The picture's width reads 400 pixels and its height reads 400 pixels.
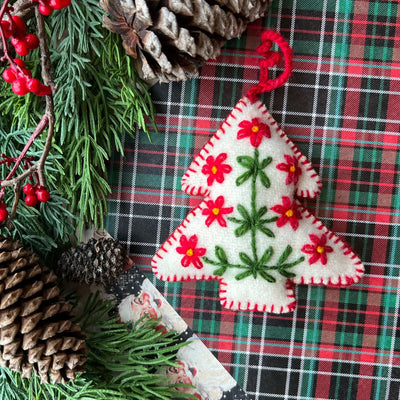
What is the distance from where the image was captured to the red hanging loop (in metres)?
0.91

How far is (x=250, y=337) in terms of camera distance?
3.30ft

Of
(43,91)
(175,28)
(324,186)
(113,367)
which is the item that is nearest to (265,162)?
(324,186)

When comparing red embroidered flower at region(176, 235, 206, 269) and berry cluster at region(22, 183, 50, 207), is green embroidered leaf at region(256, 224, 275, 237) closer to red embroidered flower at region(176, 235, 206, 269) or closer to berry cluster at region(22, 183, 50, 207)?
red embroidered flower at region(176, 235, 206, 269)

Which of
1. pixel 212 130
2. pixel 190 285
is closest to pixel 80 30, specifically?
pixel 212 130

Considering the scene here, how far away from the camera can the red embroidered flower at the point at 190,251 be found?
0.92 m

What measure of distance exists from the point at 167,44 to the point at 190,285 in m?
0.48

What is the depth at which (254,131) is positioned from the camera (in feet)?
2.95

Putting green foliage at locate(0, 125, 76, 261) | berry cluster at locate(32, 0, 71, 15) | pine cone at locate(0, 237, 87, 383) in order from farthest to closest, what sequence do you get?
green foliage at locate(0, 125, 76, 261)
pine cone at locate(0, 237, 87, 383)
berry cluster at locate(32, 0, 71, 15)

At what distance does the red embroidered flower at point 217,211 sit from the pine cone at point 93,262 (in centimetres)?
19

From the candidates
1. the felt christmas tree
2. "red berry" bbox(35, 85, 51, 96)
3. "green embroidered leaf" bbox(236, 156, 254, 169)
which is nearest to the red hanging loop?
the felt christmas tree

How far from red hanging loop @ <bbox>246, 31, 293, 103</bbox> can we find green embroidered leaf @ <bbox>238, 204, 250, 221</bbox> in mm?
204

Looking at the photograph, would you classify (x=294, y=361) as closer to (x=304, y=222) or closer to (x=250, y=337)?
(x=250, y=337)

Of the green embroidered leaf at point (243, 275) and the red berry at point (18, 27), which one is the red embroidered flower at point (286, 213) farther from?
the red berry at point (18, 27)

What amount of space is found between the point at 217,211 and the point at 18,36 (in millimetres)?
438
